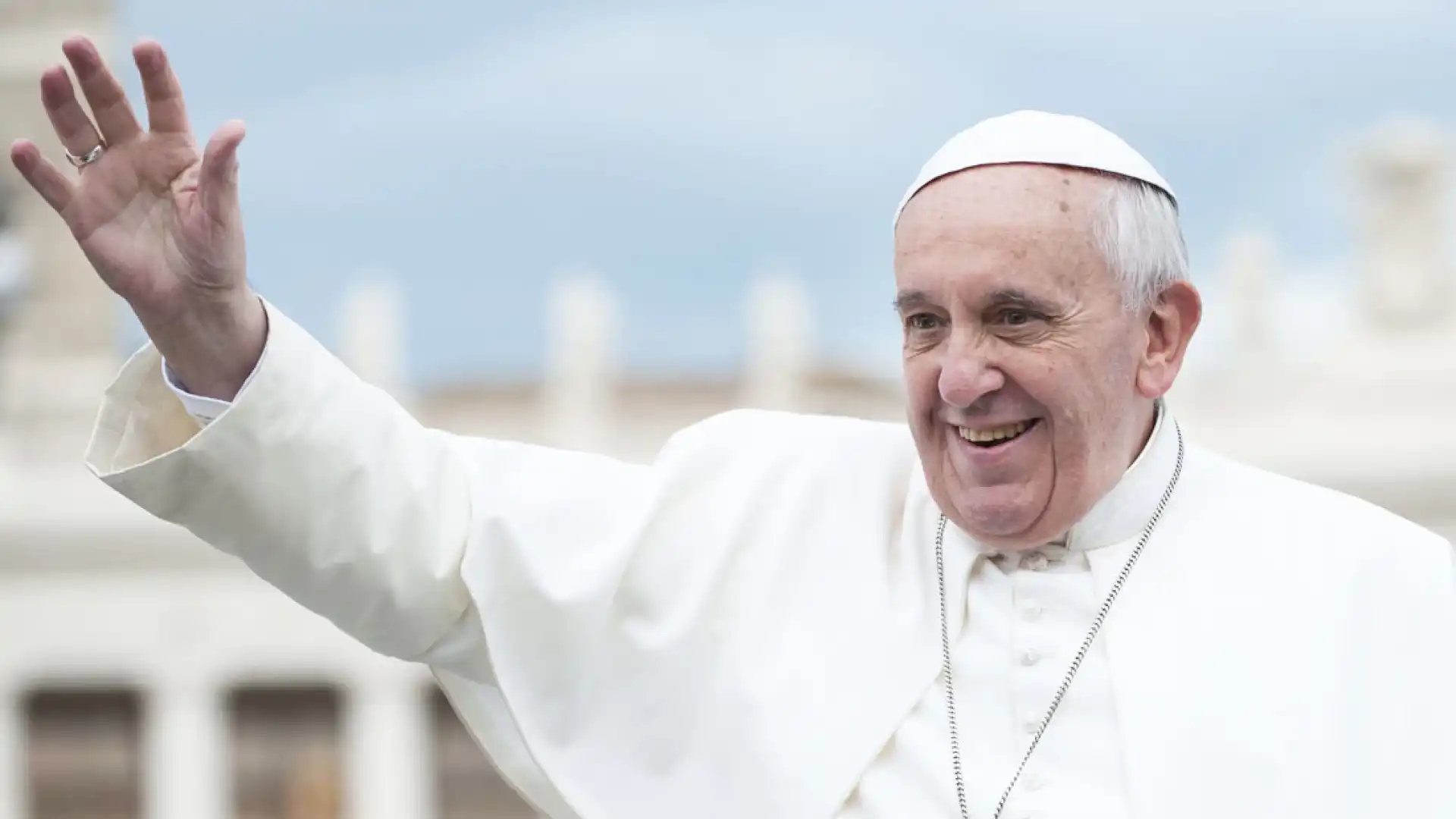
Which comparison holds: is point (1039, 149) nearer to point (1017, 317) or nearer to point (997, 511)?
point (1017, 317)

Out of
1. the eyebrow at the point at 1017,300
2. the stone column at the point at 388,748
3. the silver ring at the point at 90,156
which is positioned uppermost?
the stone column at the point at 388,748

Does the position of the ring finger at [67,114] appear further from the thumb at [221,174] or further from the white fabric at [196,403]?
the white fabric at [196,403]

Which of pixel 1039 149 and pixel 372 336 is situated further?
pixel 372 336

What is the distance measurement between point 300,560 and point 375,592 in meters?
0.09

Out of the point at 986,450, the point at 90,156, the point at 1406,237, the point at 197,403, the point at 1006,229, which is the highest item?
the point at 1406,237

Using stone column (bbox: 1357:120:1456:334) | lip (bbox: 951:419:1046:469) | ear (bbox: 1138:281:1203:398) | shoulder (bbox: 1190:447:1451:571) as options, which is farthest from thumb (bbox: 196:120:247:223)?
stone column (bbox: 1357:120:1456:334)

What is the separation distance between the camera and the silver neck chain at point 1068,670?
2.99 meters

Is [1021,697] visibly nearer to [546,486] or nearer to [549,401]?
[546,486]

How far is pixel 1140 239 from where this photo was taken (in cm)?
306

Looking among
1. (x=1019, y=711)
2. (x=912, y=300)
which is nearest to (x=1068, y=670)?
(x=1019, y=711)

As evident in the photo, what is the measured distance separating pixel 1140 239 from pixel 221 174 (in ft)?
3.44

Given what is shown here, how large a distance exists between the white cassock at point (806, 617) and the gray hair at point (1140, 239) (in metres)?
0.24

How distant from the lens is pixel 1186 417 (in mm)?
27922

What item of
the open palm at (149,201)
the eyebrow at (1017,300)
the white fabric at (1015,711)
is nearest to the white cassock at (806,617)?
the white fabric at (1015,711)
